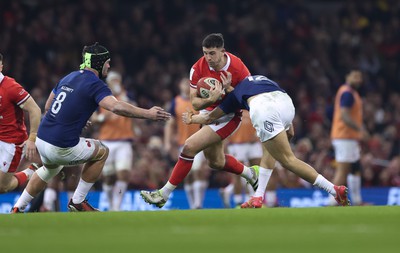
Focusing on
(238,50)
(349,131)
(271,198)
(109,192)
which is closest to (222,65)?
(271,198)

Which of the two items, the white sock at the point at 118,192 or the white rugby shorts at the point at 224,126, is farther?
the white sock at the point at 118,192

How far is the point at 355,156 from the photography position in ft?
59.5

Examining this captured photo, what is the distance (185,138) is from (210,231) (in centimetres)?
927

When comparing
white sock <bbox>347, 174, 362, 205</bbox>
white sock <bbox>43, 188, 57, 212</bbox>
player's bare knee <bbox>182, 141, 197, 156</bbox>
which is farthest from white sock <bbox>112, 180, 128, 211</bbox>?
player's bare knee <bbox>182, 141, 197, 156</bbox>

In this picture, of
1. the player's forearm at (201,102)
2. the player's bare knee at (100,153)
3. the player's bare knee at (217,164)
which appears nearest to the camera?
the player's bare knee at (100,153)

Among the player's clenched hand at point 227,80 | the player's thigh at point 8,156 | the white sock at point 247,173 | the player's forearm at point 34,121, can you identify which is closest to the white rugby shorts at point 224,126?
the player's clenched hand at point 227,80

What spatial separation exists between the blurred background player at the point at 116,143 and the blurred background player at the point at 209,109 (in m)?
5.07

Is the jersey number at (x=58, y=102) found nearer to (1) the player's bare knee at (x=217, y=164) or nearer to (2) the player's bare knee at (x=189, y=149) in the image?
(2) the player's bare knee at (x=189, y=149)

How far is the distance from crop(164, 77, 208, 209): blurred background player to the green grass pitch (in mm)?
6695

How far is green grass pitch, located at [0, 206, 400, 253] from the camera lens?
7781 millimetres

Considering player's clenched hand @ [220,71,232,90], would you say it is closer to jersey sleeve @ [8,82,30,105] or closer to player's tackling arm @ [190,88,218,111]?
player's tackling arm @ [190,88,218,111]

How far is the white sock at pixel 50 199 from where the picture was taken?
1662cm

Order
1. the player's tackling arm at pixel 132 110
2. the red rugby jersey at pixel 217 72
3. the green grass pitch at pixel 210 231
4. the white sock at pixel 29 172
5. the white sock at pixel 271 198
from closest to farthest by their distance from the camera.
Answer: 1. the green grass pitch at pixel 210 231
2. the player's tackling arm at pixel 132 110
3. the red rugby jersey at pixel 217 72
4. the white sock at pixel 29 172
5. the white sock at pixel 271 198

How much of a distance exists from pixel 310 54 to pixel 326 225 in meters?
16.4
